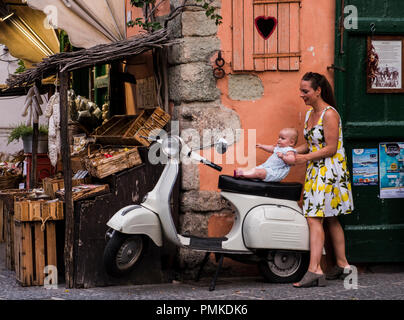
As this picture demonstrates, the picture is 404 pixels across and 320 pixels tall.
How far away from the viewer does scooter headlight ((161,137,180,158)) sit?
18.3 ft

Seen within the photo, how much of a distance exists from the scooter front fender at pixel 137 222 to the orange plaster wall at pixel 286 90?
0.81m

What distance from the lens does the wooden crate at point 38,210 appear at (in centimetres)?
591

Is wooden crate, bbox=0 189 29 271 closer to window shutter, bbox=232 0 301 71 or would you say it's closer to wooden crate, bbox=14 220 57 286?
wooden crate, bbox=14 220 57 286

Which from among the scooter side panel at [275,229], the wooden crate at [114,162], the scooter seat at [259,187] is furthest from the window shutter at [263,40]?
the scooter side panel at [275,229]

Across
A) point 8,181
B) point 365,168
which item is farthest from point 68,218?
point 8,181

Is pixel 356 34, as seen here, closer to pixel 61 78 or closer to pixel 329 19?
pixel 329 19

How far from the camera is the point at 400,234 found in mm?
6301

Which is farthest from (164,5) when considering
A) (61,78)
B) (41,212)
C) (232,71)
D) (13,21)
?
(13,21)

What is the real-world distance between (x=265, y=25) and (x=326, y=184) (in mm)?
1691

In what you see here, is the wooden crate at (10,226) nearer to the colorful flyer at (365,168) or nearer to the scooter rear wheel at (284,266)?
the scooter rear wheel at (284,266)

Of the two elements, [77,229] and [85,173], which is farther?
[85,173]

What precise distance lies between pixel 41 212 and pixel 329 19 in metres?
3.41

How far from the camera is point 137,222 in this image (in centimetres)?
540

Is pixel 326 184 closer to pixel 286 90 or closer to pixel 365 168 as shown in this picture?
pixel 365 168
